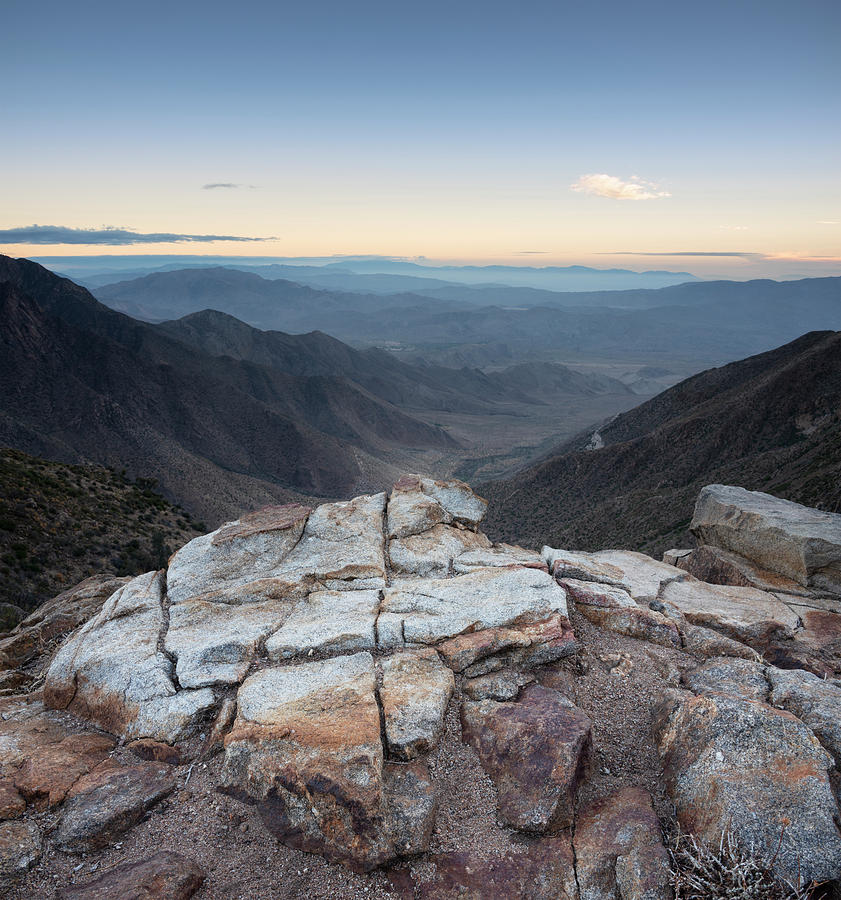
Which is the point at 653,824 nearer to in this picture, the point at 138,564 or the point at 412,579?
the point at 412,579

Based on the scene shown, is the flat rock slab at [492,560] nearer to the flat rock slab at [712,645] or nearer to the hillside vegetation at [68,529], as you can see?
the flat rock slab at [712,645]

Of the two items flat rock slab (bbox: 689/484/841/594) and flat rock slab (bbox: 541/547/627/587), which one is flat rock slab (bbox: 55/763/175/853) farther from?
flat rock slab (bbox: 689/484/841/594)

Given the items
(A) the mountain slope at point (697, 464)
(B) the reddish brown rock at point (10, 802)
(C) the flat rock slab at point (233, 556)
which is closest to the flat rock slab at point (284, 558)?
(C) the flat rock slab at point (233, 556)

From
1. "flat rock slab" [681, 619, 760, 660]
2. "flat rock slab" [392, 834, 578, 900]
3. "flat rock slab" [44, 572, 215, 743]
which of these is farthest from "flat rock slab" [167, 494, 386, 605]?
"flat rock slab" [681, 619, 760, 660]

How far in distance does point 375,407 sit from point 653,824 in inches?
4611

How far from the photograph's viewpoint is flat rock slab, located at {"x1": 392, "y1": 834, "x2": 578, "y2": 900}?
5762 mm

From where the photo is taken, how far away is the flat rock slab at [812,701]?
679 centimetres

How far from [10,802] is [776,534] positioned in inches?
727

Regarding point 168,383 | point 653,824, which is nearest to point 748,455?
point 653,824

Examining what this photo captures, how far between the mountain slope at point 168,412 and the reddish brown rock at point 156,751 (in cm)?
4915

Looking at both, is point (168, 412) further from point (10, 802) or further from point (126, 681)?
point (10, 802)

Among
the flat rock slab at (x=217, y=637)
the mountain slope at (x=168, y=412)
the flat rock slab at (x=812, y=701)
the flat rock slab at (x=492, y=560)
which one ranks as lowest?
the mountain slope at (x=168, y=412)

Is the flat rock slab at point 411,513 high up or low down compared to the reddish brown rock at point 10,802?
up

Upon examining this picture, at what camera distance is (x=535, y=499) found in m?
54.3
